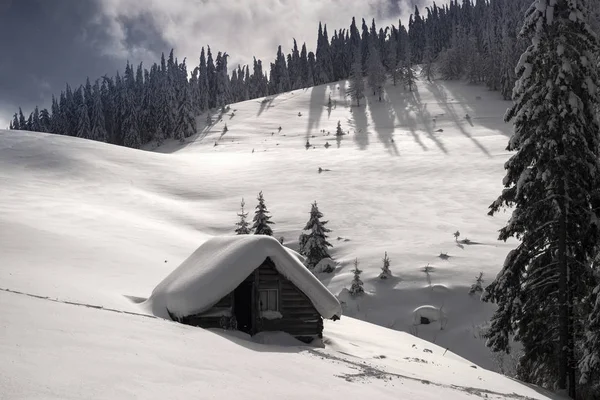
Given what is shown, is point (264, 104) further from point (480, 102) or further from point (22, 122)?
point (22, 122)

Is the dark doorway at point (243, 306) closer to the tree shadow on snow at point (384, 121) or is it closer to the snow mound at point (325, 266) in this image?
the snow mound at point (325, 266)

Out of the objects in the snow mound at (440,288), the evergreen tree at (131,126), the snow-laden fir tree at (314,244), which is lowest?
the snow mound at (440,288)

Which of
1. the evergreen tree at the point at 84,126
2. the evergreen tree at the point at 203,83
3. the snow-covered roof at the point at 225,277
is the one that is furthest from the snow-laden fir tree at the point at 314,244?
the evergreen tree at the point at 203,83

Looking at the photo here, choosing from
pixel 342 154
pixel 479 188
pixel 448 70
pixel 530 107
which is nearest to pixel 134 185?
pixel 342 154

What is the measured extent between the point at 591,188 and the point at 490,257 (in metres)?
14.8

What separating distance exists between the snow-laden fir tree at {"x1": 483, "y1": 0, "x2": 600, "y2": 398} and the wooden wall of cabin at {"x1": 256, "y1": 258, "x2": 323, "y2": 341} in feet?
20.5

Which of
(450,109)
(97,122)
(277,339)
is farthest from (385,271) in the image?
(97,122)

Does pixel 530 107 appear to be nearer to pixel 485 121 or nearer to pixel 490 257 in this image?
pixel 490 257

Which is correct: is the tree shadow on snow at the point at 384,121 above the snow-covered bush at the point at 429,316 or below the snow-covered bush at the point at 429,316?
above

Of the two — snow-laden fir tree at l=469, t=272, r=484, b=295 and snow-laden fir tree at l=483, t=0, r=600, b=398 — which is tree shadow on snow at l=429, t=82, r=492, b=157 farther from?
snow-laden fir tree at l=483, t=0, r=600, b=398

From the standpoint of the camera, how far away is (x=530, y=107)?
1530cm

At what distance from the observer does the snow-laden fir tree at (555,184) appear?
1480 cm

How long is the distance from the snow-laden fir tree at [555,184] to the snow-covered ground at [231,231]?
2.09 metres

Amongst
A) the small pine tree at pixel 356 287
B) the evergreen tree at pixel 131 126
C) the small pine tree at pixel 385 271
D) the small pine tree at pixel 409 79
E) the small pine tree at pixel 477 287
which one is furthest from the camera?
the small pine tree at pixel 409 79
